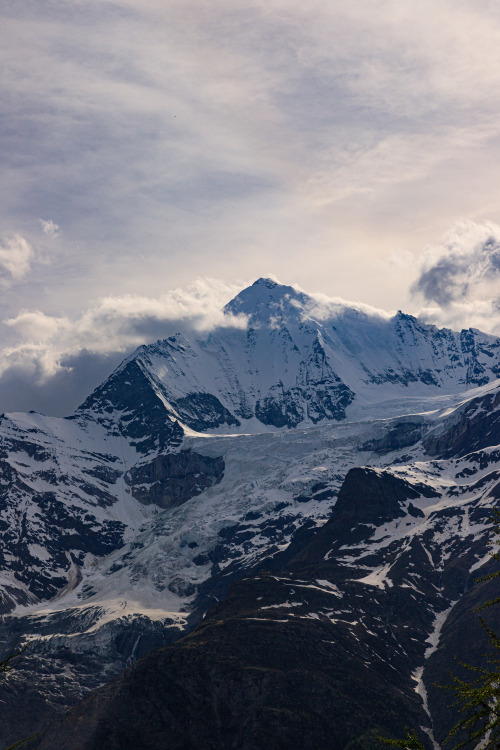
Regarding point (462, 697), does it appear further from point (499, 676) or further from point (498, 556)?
point (498, 556)

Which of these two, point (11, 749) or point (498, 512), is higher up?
point (498, 512)

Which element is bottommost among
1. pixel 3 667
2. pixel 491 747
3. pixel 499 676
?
pixel 491 747

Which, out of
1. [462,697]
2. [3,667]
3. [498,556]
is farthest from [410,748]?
[3,667]

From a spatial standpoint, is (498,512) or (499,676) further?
(498,512)

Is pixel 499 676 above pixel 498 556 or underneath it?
underneath

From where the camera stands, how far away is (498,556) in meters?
45.8

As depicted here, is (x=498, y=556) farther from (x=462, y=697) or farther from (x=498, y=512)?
(x=462, y=697)

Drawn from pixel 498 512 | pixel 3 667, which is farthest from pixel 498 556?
pixel 3 667

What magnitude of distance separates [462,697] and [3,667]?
22.0 meters

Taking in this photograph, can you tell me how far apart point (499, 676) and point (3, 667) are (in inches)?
922

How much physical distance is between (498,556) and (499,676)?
5522mm

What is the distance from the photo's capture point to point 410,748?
43.6 m

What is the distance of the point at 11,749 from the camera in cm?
4938

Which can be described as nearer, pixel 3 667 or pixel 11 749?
pixel 3 667
